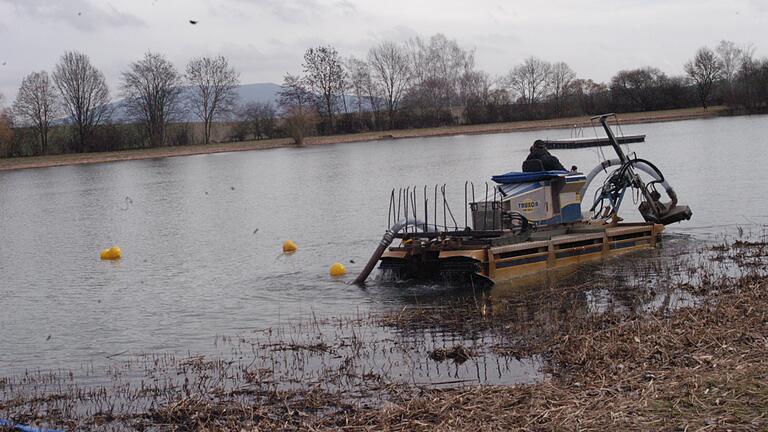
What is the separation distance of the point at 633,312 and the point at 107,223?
24773mm

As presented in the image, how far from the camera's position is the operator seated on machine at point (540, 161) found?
19031 millimetres

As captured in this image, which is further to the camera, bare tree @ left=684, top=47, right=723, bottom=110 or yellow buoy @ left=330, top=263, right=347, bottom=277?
bare tree @ left=684, top=47, right=723, bottom=110

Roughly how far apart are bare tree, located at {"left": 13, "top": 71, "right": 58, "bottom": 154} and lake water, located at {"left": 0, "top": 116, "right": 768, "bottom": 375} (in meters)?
32.3

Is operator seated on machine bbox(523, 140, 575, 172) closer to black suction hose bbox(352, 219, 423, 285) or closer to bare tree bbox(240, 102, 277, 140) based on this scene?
black suction hose bbox(352, 219, 423, 285)

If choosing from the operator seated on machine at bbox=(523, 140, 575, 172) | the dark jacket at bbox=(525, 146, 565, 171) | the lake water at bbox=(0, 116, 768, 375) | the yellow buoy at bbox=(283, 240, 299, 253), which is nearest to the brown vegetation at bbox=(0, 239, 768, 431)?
the lake water at bbox=(0, 116, 768, 375)

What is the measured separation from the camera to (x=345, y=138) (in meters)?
93.6

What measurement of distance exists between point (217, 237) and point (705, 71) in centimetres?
7897

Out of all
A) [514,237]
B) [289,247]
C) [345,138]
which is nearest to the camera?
[514,237]

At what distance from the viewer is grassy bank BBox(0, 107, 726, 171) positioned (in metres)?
82.2

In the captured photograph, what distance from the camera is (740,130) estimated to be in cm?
5966

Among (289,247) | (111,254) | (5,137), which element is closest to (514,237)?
(289,247)

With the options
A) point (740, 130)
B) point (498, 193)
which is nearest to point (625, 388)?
point (498, 193)

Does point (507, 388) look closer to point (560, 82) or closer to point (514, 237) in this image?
point (514, 237)

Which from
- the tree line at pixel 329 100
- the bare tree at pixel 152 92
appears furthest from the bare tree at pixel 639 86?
the bare tree at pixel 152 92
